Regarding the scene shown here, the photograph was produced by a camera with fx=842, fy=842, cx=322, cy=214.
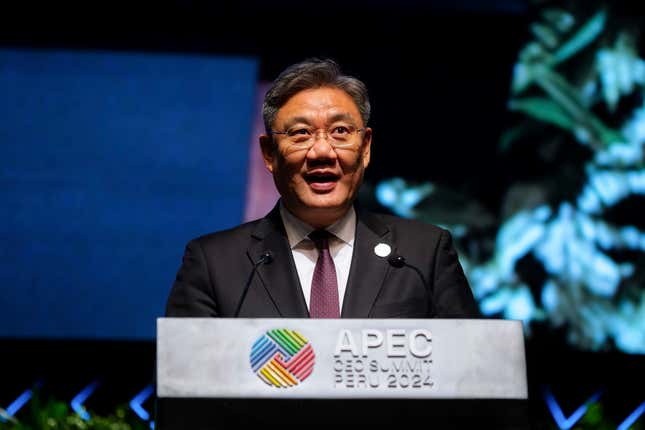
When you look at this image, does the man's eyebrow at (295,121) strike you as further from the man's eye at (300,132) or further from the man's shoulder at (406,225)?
the man's shoulder at (406,225)

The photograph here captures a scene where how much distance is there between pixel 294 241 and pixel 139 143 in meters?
1.73

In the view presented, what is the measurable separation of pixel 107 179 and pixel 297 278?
185 cm

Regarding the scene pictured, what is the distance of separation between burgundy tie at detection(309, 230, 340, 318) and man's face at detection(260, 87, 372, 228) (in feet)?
0.34

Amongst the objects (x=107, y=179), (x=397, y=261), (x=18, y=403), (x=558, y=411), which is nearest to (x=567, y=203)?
(x=558, y=411)

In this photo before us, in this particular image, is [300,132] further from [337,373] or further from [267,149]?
[337,373]

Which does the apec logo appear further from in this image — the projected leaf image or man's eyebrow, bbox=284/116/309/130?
the projected leaf image

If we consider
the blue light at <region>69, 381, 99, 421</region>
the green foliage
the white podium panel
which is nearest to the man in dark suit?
the white podium panel

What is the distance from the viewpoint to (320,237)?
1881mm

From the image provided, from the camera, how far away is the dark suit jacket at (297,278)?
67.8 inches

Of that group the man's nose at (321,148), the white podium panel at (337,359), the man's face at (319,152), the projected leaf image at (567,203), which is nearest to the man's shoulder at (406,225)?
the man's face at (319,152)

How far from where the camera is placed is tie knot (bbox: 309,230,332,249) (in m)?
1.87

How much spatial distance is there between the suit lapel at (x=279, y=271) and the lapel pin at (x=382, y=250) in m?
→ 0.18

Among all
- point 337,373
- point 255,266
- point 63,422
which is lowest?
point 63,422

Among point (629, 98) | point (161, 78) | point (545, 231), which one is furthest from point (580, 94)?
point (161, 78)
